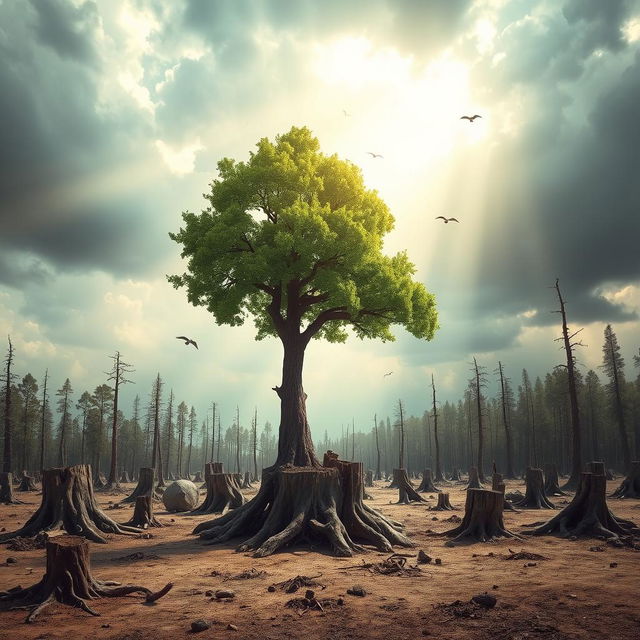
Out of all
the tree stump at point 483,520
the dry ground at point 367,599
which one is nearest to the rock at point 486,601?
the dry ground at point 367,599

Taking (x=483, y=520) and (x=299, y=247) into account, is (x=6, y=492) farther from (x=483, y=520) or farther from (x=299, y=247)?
(x=483, y=520)

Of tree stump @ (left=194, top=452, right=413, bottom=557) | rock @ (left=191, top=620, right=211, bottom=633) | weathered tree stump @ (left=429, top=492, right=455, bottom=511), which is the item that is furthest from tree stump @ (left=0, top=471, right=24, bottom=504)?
rock @ (left=191, top=620, right=211, bottom=633)

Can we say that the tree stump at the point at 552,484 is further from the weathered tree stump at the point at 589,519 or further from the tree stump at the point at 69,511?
the tree stump at the point at 69,511

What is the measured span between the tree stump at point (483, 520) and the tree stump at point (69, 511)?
10.2 meters

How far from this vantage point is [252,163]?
49.5ft

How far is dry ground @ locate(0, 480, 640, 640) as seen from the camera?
17.0 feet

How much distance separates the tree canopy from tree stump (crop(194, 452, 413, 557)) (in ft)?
17.0

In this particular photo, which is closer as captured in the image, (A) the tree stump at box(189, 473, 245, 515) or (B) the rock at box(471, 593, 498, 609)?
(B) the rock at box(471, 593, 498, 609)

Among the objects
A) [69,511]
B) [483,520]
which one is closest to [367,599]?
[483,520]

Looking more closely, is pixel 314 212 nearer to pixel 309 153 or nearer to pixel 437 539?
pixel 309 153

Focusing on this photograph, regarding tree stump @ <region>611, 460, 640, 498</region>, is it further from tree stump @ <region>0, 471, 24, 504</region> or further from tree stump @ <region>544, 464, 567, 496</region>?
tree stump @ <region>0, 471, 24, 504</region>

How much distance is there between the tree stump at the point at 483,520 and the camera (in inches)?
461

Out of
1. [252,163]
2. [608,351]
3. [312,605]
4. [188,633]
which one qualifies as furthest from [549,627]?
[608,351]

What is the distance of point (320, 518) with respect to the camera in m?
11.0
